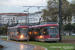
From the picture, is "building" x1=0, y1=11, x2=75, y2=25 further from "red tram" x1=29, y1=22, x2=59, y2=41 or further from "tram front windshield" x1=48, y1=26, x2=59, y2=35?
"tram front windshield" x1=48, y1=26, x2=59, y2=35

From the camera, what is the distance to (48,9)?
4238 cm

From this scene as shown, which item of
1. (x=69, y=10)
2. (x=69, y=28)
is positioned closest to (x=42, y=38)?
(x=69, y=10)

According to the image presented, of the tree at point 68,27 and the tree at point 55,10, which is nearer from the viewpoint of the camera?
the tree at point 55,10

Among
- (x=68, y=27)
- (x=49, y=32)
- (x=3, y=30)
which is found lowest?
(x=68, y=27)

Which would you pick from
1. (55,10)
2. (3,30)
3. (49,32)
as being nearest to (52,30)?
(49,32)

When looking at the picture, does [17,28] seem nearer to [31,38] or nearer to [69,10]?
[31,38]

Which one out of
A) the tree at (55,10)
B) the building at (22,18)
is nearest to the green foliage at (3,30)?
the building at (22,18)

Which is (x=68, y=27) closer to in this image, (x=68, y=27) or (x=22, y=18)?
(x=68, y=27)

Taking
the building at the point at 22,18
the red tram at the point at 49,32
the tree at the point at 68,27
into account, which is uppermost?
the building at the point at 22,18

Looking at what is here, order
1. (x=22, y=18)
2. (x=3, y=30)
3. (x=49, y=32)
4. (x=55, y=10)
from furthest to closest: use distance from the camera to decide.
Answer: (x=3, y=30) < (x=22, y=18) < (x=55, y=10) < (x=49, y=32)

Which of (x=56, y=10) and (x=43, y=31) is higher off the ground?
(x=56, y=10)

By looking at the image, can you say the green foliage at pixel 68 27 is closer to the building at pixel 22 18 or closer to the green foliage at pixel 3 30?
the building at pixel 22 18

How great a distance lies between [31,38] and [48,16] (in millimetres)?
8543

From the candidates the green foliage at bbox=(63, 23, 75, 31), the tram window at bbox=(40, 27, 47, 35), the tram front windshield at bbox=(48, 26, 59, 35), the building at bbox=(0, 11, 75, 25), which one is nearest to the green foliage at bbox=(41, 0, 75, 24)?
the building at bbox=(0, 11, 75, 25)
